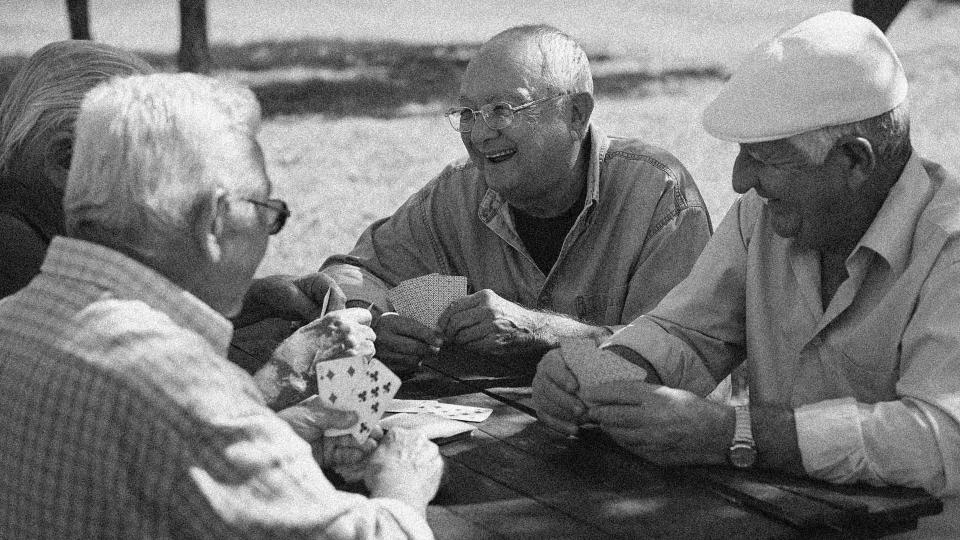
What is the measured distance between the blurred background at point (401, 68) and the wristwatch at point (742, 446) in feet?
15.4

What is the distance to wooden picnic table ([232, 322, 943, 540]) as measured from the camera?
7.38 feet

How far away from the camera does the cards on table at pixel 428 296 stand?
3.53 metres

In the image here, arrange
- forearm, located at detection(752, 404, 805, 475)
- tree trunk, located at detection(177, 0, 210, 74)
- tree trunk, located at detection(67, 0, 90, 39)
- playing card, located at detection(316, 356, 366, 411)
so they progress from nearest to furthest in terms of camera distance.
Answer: playing card, located at detection(316, 356, 366, 411), forearm, located at detection(752, 404, 805, 475), tree trunk, located at detection(177, 0, 210, 74), tree trunk, located at detection(67, 0, 90, 39)

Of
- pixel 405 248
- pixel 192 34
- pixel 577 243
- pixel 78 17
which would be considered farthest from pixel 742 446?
pixel 78 17

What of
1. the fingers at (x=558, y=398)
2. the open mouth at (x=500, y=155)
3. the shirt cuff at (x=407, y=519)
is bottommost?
the fingers at (x=558, y=398)

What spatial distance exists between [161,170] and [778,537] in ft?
4.05

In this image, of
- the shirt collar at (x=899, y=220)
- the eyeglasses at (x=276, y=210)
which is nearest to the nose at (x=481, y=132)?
the shirt collar at (x=899, y=220)

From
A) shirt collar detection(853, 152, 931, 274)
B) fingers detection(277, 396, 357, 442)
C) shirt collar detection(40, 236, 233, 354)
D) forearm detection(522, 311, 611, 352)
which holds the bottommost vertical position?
forearm detection(522, 311, 611, 352)

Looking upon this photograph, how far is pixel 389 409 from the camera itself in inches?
114

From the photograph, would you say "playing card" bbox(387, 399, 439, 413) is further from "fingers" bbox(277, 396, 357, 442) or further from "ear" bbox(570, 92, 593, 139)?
"ear" bbox(570, 92, 593, 139)

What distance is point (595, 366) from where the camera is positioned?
9.18 feet

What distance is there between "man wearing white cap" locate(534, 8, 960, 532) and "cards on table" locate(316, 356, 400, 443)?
516 mm

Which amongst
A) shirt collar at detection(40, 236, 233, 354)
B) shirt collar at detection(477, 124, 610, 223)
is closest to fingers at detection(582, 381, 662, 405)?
shirt collar at detection(40, 236, 233, 354)

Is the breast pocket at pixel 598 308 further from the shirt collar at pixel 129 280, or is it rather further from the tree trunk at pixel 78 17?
the tree trunk at pixel 78 17
